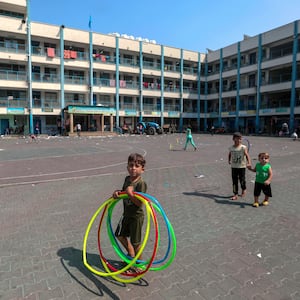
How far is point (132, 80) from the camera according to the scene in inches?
1950

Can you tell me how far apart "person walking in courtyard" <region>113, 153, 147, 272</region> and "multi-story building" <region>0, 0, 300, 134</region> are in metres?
37.3

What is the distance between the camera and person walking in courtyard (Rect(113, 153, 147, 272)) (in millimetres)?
3258

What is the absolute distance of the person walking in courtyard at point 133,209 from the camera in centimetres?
326

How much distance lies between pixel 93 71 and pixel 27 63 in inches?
410

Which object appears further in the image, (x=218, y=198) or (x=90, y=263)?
(x=218, y=198)

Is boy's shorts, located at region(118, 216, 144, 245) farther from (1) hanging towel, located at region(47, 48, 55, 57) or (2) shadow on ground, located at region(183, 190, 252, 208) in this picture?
(1) hanging towel, located at region(47, 48, 55, 57)

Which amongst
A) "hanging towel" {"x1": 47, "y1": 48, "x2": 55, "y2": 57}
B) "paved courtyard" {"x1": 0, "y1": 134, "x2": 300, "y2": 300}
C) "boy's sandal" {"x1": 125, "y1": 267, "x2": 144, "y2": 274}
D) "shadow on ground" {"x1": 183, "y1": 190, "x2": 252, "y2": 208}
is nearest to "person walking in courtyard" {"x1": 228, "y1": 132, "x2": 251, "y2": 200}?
"shadow on ground" {"x1": 183, "y1": 190, "x2": 252, "y2": 208}

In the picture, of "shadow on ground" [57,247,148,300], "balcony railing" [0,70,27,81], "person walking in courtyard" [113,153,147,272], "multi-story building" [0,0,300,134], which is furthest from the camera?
"multi-story building" [0,0,300,134]

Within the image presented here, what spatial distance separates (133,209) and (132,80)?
48245 mm

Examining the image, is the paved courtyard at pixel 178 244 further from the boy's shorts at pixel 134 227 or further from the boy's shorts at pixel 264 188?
the boy's shorts at pixel 134 227

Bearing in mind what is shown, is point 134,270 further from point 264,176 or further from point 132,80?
point 132,80

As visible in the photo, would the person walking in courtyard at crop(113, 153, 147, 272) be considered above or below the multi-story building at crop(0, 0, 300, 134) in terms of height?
below

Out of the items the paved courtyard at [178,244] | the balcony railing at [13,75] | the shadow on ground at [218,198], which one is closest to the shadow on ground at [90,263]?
the paved courtyard at [178,244]

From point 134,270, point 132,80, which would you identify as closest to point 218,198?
point 134,270
